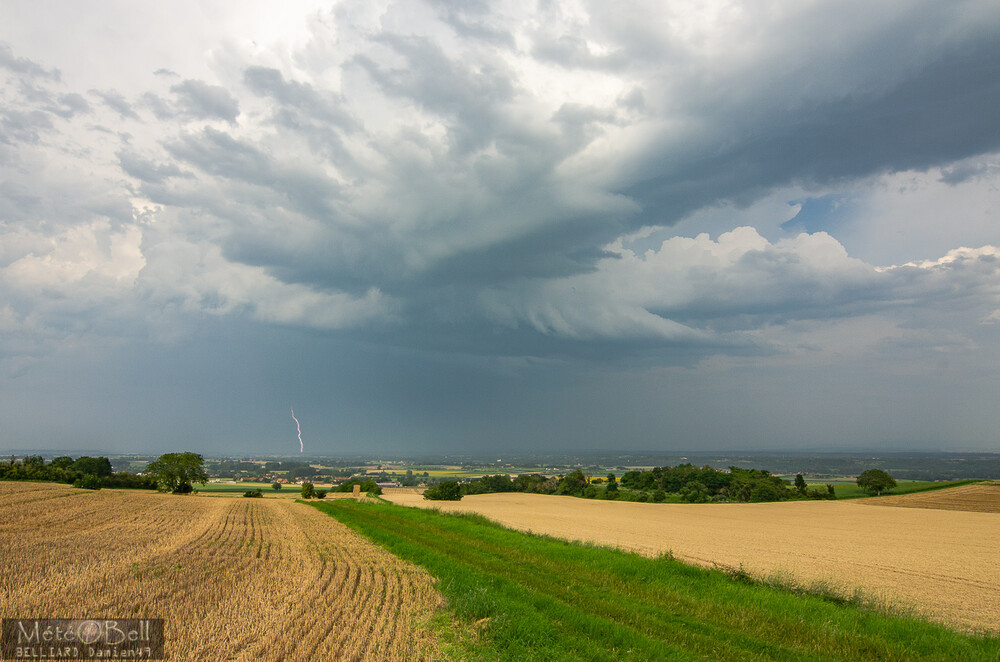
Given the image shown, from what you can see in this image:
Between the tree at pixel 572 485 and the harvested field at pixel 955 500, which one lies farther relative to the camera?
Answer: the tree at pixel 572 485

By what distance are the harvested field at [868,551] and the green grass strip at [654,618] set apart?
14.5 feet

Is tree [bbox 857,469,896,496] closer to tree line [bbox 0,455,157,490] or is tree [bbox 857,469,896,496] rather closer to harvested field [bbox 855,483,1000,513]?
harvested field [bbox 855,483,1000,513]

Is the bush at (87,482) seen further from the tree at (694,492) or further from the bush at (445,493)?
the tree at (694,492)

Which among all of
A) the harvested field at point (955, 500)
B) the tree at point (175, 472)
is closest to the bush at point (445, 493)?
the tree at point (175, 472)

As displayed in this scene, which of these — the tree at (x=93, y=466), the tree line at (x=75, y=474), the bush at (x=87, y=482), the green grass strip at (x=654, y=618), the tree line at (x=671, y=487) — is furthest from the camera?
the tree at (x=93, y=466)

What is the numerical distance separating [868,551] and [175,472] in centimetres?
9246

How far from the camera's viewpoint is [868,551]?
3153 cm

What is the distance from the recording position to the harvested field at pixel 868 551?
1891cm

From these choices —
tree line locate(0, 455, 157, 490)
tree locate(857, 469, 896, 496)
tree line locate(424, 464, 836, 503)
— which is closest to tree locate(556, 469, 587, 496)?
tree line locate(424, 464, 836, 503)

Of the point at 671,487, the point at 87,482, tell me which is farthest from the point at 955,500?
the point at 87,482

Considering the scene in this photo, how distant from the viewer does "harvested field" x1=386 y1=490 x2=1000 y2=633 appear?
18.9 metres

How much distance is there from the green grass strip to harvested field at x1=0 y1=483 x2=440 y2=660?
1.52m

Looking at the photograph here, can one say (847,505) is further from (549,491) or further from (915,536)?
(549,491)

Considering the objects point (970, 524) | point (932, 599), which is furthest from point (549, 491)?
point (932, 599)
